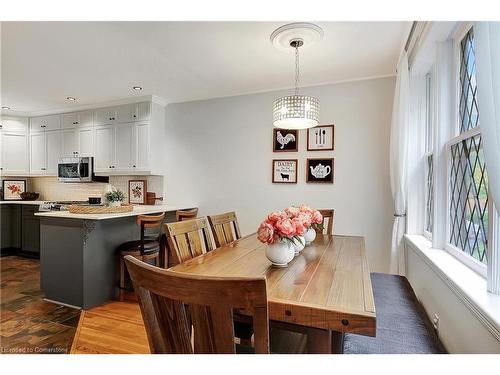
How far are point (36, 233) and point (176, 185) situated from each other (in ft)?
8.23

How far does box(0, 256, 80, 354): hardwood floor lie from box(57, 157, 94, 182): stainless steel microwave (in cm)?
158

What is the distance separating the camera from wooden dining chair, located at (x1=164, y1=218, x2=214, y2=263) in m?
1.59

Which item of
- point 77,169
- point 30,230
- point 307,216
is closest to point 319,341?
point 307,216

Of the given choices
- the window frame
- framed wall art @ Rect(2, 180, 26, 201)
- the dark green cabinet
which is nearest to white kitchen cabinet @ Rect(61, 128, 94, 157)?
the dark green cabinet

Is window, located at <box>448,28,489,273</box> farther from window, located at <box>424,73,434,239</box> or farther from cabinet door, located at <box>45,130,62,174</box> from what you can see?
cabinet door, located at <box>45,130,62,174</box>

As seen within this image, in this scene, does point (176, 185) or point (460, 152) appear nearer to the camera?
point (460, 152)

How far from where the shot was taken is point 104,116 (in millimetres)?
4281

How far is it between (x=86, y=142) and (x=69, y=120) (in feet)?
1.76

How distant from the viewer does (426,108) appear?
250 cm

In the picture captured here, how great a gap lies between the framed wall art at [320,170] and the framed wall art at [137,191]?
2561 millimetres

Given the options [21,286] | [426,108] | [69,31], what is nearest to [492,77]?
[426,108]
